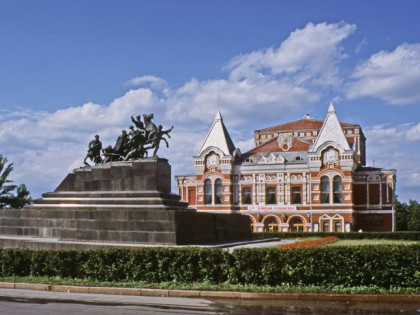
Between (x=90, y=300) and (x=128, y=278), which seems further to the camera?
(x=128, y=278)

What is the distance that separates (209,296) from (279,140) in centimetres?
4523

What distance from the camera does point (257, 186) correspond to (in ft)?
175

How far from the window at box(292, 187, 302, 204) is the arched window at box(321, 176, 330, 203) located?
227 cm

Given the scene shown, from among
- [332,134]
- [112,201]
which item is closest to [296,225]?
[332,134]

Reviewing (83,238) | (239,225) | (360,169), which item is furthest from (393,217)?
(83,238)

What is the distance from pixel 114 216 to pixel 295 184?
32.4 meters

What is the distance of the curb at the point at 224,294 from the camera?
12.0 metres

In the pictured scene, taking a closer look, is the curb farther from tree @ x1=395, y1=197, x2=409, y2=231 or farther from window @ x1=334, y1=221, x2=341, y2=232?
tree @ x1=395, y1=197, x2=409, y2=231

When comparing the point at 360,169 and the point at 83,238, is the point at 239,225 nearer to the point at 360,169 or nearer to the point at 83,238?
the point at 83,238

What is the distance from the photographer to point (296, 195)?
5188 centimetres

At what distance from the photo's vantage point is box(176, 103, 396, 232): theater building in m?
49.7

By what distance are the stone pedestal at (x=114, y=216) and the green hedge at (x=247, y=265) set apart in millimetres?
4704

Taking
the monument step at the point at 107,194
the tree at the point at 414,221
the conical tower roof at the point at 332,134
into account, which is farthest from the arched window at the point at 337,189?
the tree at the point at 414,221

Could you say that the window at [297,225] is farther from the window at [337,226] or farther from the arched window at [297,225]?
the window at [337,226]
